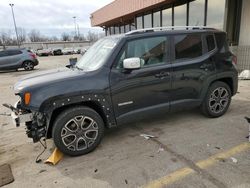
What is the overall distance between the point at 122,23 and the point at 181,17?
376 inches

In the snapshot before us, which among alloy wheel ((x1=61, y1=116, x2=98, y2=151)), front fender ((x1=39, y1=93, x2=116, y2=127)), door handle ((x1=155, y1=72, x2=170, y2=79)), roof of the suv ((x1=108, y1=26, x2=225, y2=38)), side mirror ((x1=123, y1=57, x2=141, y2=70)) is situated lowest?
alloy wheel ((x1=61, y1=116, x2=98, y2=151))

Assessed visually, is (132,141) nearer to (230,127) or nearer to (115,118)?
(115,118)

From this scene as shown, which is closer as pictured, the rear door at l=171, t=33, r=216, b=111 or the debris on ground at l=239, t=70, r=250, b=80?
the rear door at l=171, t=33, r=216, b=111

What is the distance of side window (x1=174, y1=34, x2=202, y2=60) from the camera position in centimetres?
412

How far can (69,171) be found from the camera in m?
3.12

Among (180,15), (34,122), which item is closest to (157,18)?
(180,15)

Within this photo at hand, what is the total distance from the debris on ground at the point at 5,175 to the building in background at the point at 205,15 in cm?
951

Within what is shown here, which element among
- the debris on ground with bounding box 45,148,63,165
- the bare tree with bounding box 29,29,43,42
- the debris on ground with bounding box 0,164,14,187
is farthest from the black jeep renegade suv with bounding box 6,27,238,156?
the bare tree with bounding box 29,29,43,42

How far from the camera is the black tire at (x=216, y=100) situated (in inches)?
181

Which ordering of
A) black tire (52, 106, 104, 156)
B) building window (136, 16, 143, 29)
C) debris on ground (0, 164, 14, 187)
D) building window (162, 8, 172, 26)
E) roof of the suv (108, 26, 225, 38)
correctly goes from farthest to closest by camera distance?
building window (136, 16, 143, 29) < building window (162, 8, 172, 26) < roof of the suv (108, 26, 225, 38) < black tire (52, 106, 104, 156) < debris on ground (0, 164, 14, 187)

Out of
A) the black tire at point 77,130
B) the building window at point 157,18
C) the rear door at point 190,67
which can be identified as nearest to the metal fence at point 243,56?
the rear door at point 190,67

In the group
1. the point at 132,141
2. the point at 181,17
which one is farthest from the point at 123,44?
the point at 181,17

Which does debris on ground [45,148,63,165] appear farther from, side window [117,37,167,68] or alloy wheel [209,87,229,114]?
alloy wheel [209,87,229,114]

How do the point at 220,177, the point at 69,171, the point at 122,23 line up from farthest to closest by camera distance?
1. the point at 122,23
2. the point at 69,171
3. the point at 220,177
